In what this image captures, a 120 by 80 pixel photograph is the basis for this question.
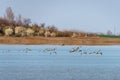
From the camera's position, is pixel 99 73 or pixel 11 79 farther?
pixel 99 73

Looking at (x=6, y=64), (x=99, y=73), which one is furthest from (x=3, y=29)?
(x=99, y=73)

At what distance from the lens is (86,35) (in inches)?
4744

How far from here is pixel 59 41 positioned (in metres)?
114

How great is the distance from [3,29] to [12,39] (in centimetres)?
918

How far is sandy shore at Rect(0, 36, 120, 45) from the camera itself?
109 metres

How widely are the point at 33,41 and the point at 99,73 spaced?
71.9 meters

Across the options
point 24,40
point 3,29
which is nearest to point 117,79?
point 24,40

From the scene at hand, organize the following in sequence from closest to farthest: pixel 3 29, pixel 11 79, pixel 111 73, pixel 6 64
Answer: pixel 11 79, pixel 111 73, pixel 6 64, pixel 3 29

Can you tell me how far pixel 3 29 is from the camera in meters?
119

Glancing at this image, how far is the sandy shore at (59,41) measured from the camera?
109m

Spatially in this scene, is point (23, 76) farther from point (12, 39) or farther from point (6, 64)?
point (12, 39)

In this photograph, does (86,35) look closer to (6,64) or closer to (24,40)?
(24,40)

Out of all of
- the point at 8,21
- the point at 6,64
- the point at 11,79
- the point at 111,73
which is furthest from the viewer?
the point at 8,21

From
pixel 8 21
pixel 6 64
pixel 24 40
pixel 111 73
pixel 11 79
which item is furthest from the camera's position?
pixel 8 21
